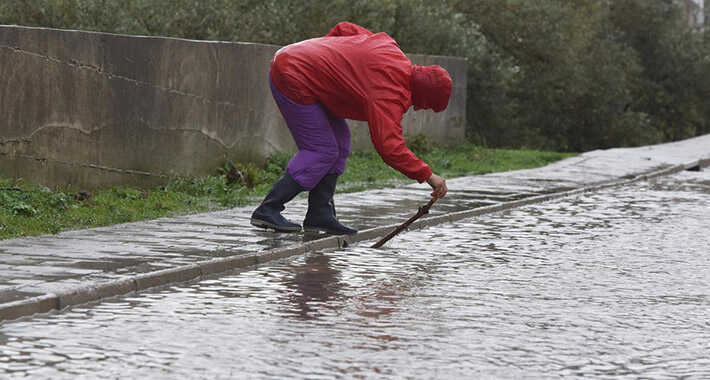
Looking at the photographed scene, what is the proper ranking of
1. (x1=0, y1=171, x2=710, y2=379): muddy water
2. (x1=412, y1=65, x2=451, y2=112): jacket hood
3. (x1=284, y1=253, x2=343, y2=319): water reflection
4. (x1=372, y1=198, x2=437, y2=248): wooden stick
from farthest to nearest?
(x1=372, y1=198, x2=437, y2=248): wooden stick
(x1=412, y1=65, x2=451, y2=112): jacket hood
(x1=284, y1=253, x2=343, y2=319): water reflection
(x1=0, y1=171, x2=710, y2=379): muddy water

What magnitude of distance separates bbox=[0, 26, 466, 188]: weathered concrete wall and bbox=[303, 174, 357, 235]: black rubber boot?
2.94 m

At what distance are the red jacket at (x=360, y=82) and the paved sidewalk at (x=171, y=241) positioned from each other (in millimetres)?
1036

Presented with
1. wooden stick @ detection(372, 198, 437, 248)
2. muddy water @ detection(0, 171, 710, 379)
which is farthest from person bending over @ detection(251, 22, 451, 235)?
muddy water @ detection(0, 171, 710, 379)

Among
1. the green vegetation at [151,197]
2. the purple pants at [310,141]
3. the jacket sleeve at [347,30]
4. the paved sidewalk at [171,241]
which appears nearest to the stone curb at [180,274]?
the paved sidewalk at [171,241]

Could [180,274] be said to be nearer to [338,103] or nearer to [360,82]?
[360,82]

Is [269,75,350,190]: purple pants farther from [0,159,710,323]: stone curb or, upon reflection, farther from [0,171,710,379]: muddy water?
[0,171,710,379]: muddy water

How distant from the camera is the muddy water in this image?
6.65m

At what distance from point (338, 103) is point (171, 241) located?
5.70 feet

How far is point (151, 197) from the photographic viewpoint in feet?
46.3

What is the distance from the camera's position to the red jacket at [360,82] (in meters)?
10.9

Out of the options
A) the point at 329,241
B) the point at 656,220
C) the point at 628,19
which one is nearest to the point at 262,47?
the point at 656,220

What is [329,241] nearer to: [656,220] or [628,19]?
[656,220]

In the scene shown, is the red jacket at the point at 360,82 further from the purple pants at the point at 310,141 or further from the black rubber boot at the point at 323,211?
the black rubber boot at the point at 323,211

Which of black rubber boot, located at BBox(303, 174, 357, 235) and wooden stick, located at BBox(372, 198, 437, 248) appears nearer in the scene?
wooden stick, located at BBox(372, 198, 437, 248)
